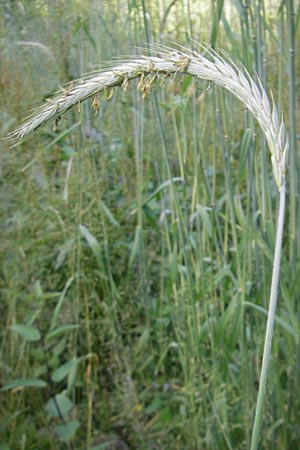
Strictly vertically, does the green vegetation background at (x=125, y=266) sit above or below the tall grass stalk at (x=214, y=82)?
below

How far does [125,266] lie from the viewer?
1.76 m

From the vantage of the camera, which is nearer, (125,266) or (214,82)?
(214,82)

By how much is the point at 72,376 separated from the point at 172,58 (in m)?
1.10

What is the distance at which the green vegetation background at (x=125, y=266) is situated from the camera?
4.72 feet

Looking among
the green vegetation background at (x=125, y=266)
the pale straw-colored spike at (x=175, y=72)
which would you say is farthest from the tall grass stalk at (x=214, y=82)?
the green vegetation background at (x=125, y=266)

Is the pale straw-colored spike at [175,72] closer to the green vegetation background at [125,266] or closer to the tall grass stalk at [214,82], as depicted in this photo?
the tall grass stalk at [214,82]

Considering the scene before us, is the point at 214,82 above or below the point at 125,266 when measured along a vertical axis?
above

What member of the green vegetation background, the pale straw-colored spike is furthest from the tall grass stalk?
the green vegetation background

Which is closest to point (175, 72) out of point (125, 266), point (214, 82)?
point (214, 82)

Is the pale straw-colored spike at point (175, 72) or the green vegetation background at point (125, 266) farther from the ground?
the pale straw-colored spike at point (175, 72)

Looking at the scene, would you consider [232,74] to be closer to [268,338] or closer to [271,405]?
[268,338]

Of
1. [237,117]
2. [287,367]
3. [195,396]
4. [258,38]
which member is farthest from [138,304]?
[258,38]

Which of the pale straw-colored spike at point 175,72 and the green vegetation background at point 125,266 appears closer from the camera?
the pale straw-colored spike at point 175,72

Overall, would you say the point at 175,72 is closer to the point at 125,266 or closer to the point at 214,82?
the point at 214,82
